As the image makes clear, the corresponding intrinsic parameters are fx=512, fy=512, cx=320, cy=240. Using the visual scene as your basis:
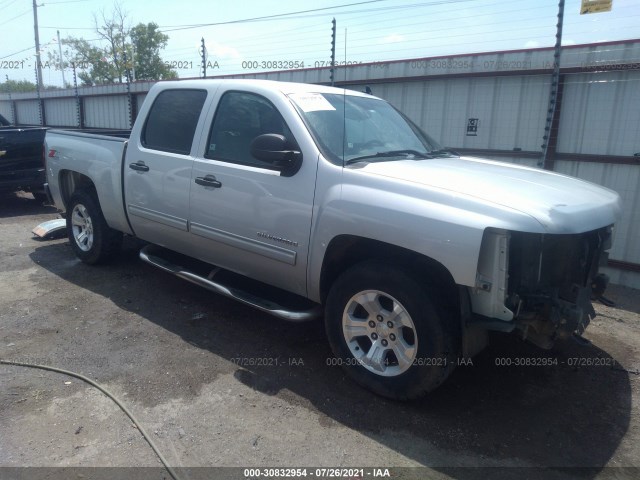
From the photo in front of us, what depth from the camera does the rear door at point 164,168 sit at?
177 inches

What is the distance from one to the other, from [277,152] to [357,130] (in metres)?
0.76

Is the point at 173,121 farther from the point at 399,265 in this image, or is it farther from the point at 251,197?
the point at 399,265

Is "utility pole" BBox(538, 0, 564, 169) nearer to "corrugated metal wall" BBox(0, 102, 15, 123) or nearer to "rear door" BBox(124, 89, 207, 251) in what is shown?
"rear door" BBox(124, 89, 207, 251)

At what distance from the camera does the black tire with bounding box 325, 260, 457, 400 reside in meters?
3.08

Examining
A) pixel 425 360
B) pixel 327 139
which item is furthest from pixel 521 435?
pixel 327 139

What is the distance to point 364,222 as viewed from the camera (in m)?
3.25

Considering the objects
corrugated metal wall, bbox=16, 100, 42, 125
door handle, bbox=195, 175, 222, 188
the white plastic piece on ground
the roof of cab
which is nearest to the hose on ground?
door handle, bbox=195, 175, 222, 188

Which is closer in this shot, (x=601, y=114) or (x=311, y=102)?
(x=311, y=102)

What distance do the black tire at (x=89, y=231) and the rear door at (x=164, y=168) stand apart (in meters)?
0.73

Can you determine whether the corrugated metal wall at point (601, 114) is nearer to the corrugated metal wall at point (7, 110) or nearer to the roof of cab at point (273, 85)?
the roof of cab at point (273, 85)

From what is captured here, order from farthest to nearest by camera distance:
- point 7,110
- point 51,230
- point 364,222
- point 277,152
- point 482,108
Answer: point 7,110
point 51,230
point 482,108
point 277,152
point 364,222

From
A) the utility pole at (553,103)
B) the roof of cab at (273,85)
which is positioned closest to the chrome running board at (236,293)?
the roof of cab at (273,85)

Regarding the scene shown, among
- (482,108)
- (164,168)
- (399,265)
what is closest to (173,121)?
(164,168)

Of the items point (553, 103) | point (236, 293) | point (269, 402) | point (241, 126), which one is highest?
point (553, 103)
